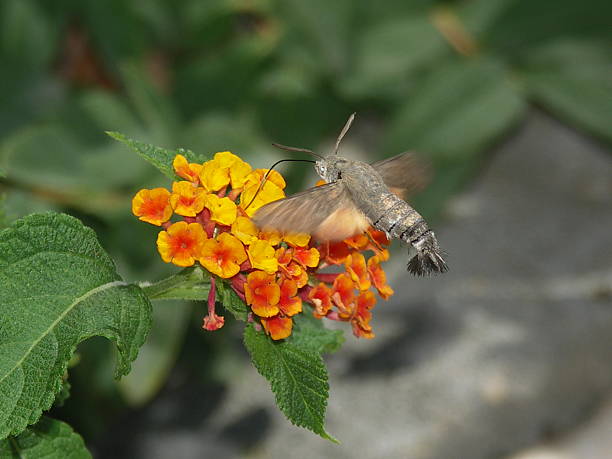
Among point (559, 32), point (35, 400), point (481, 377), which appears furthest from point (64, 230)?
point (559, 32)

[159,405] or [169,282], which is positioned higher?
[169,282]

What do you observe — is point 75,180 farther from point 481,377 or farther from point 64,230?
point 64,230

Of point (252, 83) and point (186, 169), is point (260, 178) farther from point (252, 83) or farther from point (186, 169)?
point (252, 83)

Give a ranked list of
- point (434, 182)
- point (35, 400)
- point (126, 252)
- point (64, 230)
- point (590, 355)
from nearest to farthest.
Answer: point (35, 400) < point (64, 230) < point (126, 252) < point (590, 355) < point (434, 182)

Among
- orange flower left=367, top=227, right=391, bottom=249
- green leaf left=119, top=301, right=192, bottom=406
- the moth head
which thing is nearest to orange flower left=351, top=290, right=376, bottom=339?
orange flower left=367, top=227, right=391, bottom=249

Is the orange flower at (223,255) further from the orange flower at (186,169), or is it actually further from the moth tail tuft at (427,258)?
the moth tail tuft at (427,258)

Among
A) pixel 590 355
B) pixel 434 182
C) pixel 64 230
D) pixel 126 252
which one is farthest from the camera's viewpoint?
pixel 434 182

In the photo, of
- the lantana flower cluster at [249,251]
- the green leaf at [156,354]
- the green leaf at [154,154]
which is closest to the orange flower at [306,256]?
the lantana flower cluster at [249,251]
